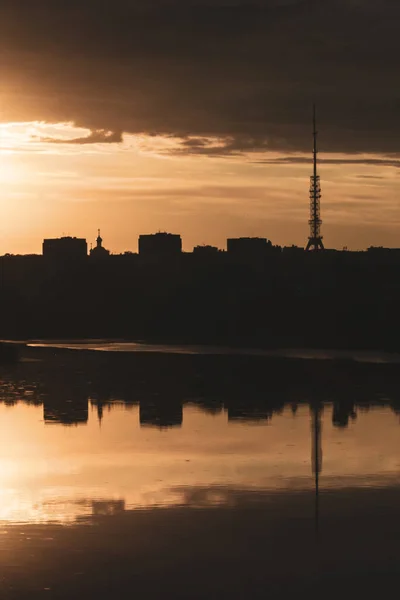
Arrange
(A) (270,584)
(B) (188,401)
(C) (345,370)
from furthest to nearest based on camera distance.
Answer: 1. (C) (345,370)
2. (B) (188,401)
3. (A) (270,584)

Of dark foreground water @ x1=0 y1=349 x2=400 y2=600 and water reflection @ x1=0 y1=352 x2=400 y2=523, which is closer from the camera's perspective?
dark foreground water @ x1=0 y1=349 x2=400 y2=600

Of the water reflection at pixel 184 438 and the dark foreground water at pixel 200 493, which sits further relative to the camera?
the water reflection at pixel 184 438

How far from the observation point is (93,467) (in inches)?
1230

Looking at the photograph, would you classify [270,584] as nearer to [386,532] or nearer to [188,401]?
[386,532]

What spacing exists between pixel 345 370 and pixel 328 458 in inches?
1270

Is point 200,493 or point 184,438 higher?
A: point 184,438

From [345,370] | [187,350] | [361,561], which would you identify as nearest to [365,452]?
[361,561]

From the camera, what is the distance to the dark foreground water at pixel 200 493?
65.5 feet

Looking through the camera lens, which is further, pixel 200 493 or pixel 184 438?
pixel 184 438

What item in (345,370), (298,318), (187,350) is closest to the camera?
(345,370)

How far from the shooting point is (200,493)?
2695 cm

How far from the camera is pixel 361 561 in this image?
2095 cm

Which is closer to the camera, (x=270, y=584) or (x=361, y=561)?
(x=270, y=584)

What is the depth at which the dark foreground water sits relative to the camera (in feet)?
65.5
